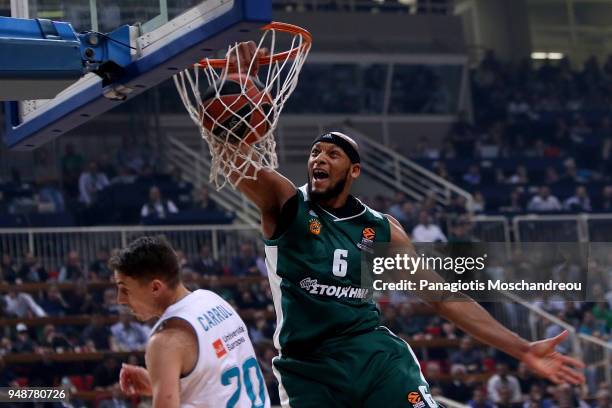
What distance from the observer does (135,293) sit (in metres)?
5.18

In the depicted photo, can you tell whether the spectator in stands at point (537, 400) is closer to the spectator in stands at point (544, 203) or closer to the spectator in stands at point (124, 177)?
the spectator in stands at point (544, 203)

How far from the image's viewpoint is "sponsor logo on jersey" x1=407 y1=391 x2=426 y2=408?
643cm

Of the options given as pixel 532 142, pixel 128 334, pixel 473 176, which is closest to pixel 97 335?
pixel 128 334

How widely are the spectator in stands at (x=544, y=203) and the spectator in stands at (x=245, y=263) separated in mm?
6113

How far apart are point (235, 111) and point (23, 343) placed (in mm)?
10258

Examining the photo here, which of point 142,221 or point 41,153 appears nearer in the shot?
point 142,221

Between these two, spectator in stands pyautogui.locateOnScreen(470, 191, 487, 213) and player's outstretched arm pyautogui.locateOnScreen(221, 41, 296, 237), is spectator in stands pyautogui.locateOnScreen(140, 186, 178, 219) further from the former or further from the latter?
player's outstretched arm pyautogui.locateOnScreen(221, 41, 296, 237)

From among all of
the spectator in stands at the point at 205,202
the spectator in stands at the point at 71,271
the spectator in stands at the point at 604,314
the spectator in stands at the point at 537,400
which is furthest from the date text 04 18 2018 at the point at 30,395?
the spectator in stands at the point at 604,314

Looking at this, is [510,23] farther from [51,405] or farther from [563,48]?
[51,405]

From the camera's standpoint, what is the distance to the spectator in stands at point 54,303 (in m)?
16.9

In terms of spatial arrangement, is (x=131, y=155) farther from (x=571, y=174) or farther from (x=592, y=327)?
(x=592, y=327)

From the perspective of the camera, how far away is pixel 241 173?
6.41m

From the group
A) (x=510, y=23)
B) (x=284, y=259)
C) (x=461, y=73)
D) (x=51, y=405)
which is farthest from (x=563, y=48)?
(x=284, y=259)

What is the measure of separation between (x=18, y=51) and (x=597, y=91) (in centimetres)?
2384
